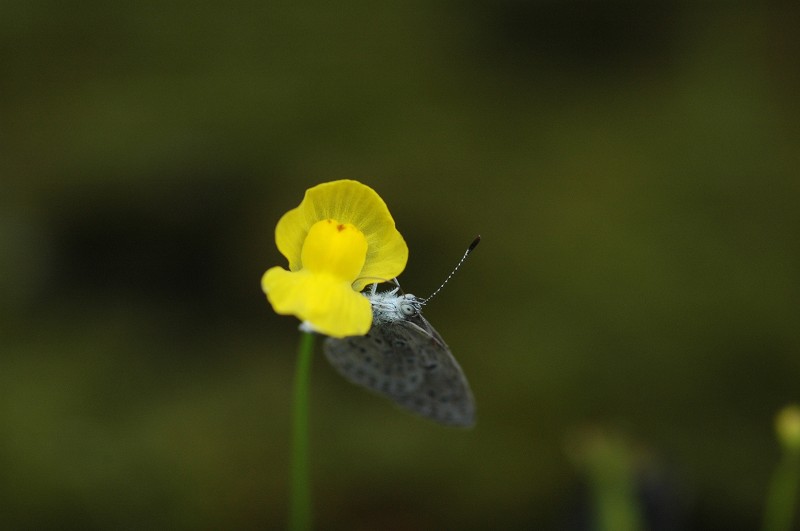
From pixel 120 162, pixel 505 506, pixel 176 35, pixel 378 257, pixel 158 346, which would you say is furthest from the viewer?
pixel 176 35

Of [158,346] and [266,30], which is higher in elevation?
[266,30]

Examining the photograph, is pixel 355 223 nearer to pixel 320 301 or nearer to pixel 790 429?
pixel 320 301

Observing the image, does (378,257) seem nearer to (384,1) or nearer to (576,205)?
(576,205)

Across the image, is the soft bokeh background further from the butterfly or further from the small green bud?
the butterfly

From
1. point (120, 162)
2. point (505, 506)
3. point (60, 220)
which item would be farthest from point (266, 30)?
point (505, 506)

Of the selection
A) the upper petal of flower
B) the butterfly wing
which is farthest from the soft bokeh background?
the upper petal of flower
